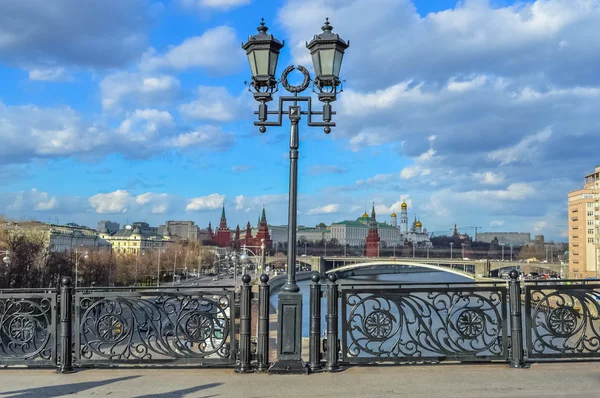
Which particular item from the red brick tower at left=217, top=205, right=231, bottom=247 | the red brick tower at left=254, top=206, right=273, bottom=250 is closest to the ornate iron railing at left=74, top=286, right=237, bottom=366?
the red brick tower at left=254, top=206, right=273, bottom=250

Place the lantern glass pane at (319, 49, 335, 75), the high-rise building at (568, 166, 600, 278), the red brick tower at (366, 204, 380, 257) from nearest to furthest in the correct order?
the lantern glass pane at (319, 49, 335, 75) < the high-rise building at (568, 166, 600, 278) < the red brick tower at (366, 204, 380, 257)

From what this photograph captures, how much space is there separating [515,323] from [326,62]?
13.3 ft

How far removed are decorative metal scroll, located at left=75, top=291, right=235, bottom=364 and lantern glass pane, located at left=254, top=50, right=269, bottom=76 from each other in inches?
114

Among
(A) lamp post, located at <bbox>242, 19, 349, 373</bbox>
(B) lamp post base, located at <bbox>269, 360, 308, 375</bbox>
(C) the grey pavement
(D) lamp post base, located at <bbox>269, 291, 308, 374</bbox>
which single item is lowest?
(C) the grey pavement

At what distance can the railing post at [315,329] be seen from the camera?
6.50m

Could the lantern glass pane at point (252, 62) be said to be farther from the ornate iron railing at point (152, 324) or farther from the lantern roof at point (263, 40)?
the ornate iron railing at point (152, 324)

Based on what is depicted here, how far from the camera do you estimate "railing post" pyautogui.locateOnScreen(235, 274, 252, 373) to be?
6.53 metres

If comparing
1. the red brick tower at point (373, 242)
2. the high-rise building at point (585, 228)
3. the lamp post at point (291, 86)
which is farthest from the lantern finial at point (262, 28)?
the red brick tower at point (373, 242)

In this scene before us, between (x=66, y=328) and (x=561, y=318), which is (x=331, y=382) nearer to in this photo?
(x=561, y=318)

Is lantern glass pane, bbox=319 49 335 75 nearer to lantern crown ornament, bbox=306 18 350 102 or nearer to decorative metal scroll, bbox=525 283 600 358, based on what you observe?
lantern crown ornament, bbox=306 18 350 102

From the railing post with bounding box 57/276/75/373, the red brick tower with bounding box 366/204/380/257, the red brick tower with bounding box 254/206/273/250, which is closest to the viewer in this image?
the railing post with bounding box 57/276/75/373

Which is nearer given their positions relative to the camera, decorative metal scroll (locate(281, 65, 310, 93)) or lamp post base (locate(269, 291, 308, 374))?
lamp post base (locate(269, 291, 308, 374))

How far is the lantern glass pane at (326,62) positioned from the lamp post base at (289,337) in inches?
114

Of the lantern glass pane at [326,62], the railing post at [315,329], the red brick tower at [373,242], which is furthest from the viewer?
the red brick tower at [373,242]
